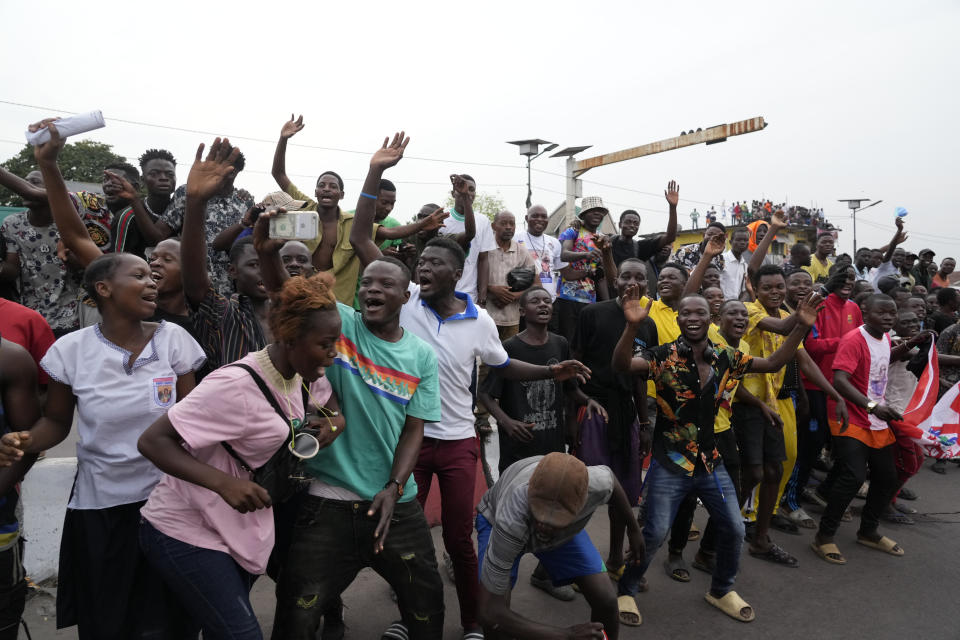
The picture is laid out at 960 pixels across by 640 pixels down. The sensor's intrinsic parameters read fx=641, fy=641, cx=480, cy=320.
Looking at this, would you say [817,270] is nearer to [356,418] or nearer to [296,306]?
[356,418]

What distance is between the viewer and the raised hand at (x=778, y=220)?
22.2ft

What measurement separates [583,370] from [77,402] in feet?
8.34

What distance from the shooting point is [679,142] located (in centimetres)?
1942

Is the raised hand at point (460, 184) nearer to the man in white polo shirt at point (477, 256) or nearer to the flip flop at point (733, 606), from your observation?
the man in white polo shirt at point (477, 256)

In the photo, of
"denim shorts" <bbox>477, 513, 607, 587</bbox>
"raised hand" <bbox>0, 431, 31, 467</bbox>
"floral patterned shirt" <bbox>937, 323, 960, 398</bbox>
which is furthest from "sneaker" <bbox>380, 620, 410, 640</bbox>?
"floral patterned shirt" <bbox>937, 323, 960, 398</bbox>

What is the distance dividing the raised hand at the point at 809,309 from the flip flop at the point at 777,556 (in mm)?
1899

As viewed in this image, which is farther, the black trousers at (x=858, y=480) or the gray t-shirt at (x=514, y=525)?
the black trousers at (x=858, y=480)

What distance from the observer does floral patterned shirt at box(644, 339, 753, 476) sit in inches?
159

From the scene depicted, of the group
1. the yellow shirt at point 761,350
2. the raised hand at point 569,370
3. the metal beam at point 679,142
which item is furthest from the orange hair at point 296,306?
the metal beam at point 679,142

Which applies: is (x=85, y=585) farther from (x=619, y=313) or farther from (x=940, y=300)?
(x=940, y=300)

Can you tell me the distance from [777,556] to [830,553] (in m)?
0.48

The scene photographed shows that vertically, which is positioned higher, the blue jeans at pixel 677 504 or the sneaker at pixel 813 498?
the blue jeans at pixel 677 504

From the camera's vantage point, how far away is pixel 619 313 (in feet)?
15.5

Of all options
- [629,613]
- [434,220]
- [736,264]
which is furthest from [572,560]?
[736,264]
